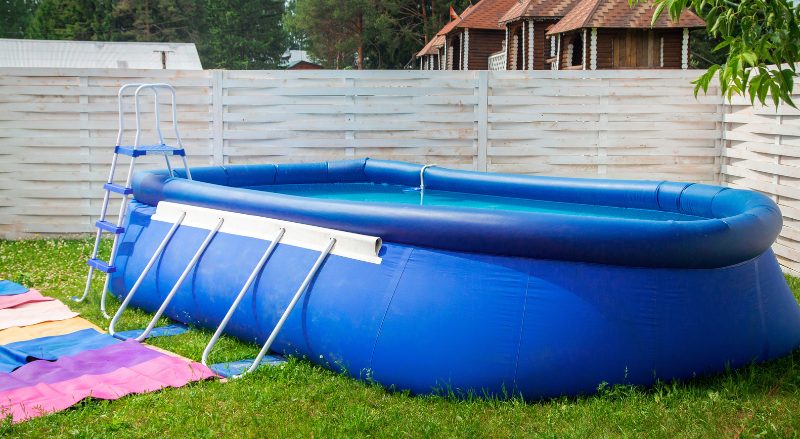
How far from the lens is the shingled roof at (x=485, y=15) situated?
42000mm

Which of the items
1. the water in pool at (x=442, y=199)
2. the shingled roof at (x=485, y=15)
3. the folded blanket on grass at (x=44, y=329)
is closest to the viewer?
the folded blanket on grass at (x=44, y=329)

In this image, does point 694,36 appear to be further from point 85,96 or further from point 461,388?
point 461,388

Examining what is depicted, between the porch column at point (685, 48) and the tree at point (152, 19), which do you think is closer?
the porch column at point (685, 48)

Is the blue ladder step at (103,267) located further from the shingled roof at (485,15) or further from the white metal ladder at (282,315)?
the shingled roof at (485,15)

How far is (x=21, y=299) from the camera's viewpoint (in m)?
6.71

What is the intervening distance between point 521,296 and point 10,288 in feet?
14.6

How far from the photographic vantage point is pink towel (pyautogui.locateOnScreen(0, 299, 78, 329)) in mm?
6059

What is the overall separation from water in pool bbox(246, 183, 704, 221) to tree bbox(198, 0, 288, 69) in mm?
49893

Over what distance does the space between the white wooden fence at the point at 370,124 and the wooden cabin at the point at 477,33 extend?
32477 millimetres

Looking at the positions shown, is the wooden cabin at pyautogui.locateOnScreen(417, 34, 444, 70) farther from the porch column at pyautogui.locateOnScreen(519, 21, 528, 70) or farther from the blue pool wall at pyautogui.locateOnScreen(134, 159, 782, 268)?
the blue pool wall at pyautogui.locateOnScreen(134, 159, 782, 268)

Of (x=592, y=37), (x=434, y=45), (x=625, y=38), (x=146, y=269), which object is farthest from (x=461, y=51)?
(x=146, y=269)

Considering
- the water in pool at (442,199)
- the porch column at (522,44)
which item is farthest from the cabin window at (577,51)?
the water in pool at (442,199)

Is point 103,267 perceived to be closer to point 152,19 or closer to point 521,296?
point 521,296

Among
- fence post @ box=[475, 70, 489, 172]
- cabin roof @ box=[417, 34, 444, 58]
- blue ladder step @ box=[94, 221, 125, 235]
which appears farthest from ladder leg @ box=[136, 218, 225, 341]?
cabin roof @ box=[417, 34, 444, 58]
